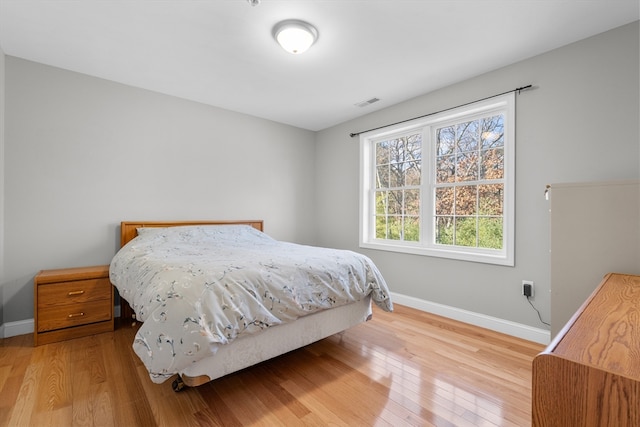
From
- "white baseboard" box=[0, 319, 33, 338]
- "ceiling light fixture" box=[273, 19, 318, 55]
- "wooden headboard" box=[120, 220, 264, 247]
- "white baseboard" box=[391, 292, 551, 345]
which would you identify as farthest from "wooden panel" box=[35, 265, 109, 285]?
"white baseboard" box=[391, 292, 551, 345]

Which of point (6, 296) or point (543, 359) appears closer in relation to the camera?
point (543, 359)

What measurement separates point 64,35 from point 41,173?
1231 millimetres

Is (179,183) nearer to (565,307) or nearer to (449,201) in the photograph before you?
(449,201)

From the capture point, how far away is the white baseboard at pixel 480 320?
7.90ft

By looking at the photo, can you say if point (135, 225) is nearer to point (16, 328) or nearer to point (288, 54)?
point (16, 328)

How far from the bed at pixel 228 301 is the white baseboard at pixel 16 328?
92 cm

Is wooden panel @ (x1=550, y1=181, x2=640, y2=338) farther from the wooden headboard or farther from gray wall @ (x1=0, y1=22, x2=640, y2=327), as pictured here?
the wooden headboard

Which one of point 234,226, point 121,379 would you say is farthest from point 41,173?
point 121,379

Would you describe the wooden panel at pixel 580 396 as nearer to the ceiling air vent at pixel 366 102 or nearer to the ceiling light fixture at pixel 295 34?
the ceiling light fixture at pixel 295 34

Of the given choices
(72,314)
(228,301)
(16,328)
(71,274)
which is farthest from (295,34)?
(16,328)

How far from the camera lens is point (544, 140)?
2.41m

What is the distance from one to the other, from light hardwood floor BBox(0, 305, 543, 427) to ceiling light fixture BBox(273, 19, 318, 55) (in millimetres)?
2345

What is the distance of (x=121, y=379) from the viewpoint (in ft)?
6.11

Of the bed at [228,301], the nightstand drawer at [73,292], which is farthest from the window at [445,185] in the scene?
the nightstand drawer at [73,292]
